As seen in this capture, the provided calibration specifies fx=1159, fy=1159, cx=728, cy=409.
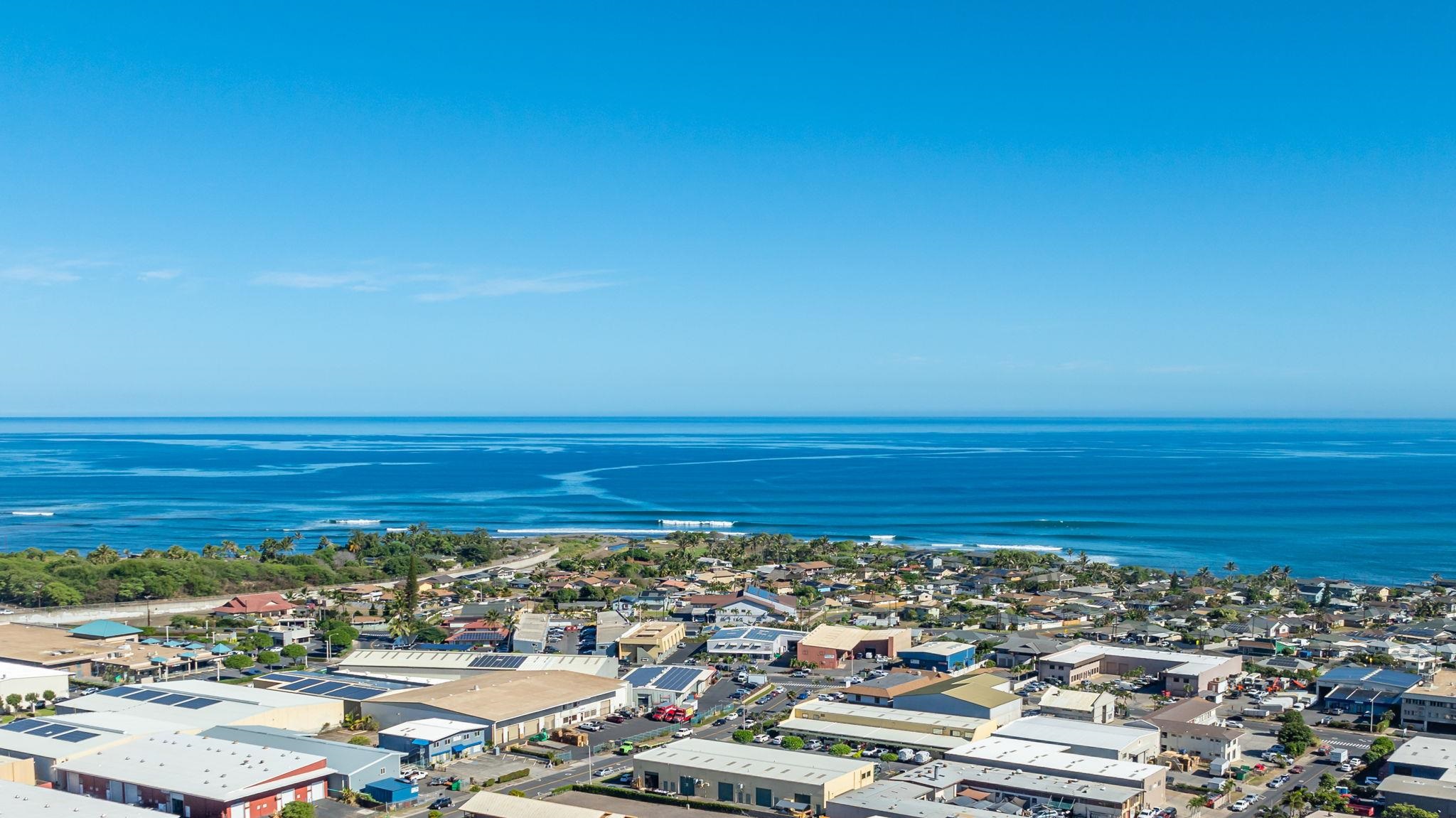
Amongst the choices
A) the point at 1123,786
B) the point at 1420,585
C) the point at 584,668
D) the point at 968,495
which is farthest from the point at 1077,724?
the point at 968,495

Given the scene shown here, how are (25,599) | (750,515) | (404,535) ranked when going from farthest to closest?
(750,515) → (404,535) → (25,599)

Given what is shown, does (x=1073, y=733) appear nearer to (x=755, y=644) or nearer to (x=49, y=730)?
(x=755, y=644)

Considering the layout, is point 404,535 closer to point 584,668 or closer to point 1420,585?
point 584,668

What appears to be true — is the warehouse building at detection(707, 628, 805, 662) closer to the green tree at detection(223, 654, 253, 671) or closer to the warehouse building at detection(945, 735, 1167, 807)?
the warehouse building at detection(945, 735, 1167, 807)

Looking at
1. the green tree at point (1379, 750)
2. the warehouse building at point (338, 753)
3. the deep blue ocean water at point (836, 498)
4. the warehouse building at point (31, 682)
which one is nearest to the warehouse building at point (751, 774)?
the warehouse building at point (338, 753)

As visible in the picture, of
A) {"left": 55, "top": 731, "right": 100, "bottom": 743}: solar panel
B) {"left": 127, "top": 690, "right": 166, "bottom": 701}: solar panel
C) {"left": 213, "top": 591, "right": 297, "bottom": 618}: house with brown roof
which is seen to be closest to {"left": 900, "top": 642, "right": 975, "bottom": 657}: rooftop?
{"left": 127, "top": 690, "right": 166, "bottom": 701}: solar panel

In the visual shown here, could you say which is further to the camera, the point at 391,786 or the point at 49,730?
the point at 49,730

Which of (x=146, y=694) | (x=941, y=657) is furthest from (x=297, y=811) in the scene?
(x=941, y=657)

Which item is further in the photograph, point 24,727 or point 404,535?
point 404,535
